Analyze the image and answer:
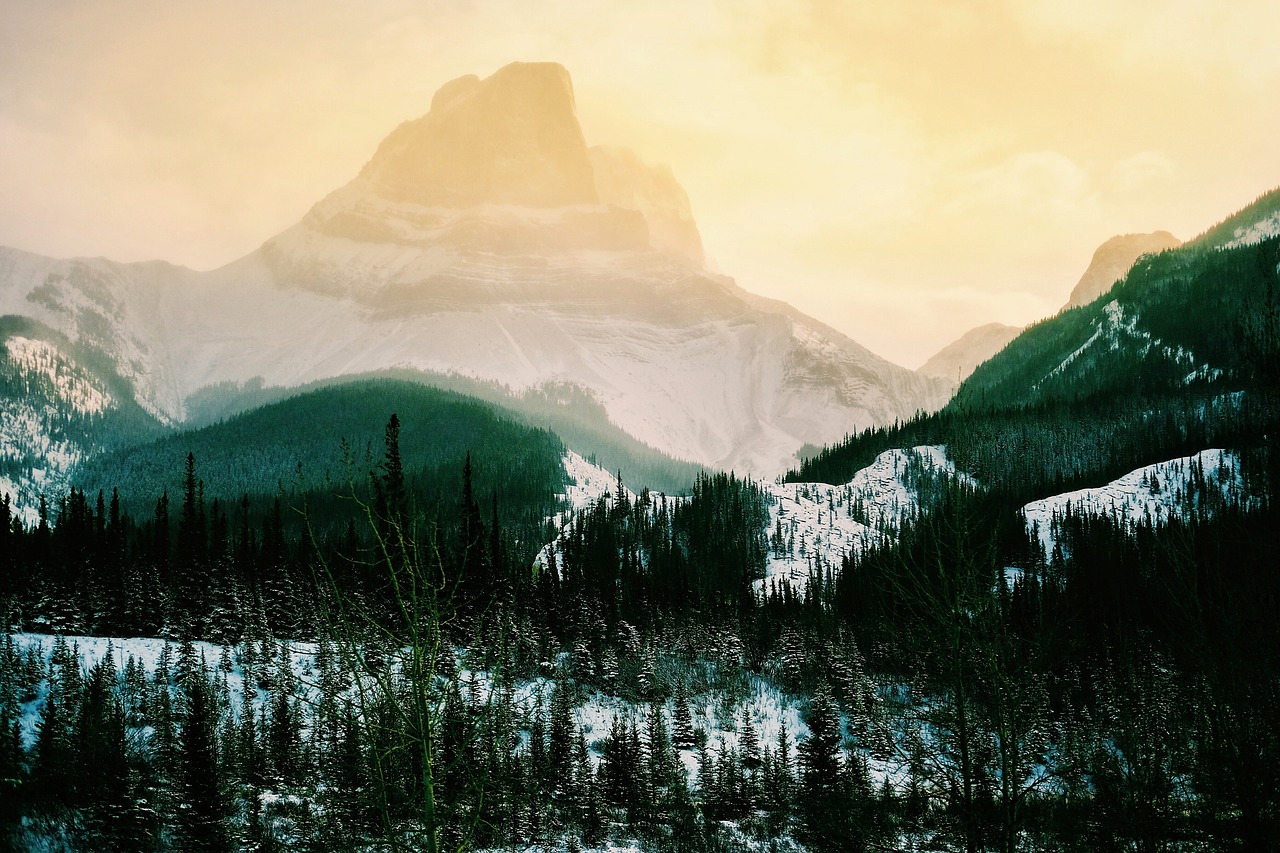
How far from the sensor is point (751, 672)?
96625 mm

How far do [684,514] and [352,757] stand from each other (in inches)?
5367

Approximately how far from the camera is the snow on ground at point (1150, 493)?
480ft

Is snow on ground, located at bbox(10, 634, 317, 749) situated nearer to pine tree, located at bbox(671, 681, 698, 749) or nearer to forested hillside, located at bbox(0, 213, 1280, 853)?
forested hillside, located at bbox(0, 213, 1280, 853)

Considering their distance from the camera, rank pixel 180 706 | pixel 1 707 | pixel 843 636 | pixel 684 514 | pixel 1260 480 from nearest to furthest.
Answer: pixel 1 707, pixel 180 706, pixel 843 636, pixel 1260 480, pixel 684 514

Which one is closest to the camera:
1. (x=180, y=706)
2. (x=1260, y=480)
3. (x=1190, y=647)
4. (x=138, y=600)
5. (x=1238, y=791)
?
(x=1238, y=791)

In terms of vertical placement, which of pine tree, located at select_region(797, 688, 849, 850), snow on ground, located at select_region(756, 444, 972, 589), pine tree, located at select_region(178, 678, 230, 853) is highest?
snow on ground, located at select_region(756, 444, 972, 589)

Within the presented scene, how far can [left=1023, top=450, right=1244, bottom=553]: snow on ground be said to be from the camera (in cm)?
14638

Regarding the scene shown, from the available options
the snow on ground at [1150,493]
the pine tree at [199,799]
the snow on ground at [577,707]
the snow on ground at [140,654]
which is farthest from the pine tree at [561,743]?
the snow on ground at [1150,493]

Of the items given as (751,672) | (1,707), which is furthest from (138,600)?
(751,672)

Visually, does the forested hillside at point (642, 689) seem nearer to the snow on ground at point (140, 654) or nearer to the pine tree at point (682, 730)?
the pine tree at point (682, 730)

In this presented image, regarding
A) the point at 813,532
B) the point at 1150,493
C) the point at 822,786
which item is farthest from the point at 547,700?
the point at 1150,493

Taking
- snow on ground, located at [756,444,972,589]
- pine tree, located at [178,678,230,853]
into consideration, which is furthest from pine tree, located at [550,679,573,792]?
snow on ground, located at [756,444,972,589]

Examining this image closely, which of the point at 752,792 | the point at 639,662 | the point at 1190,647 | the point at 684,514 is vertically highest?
the point at 684,514

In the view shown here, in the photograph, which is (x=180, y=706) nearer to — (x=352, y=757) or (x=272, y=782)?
(x=272, y=782)
